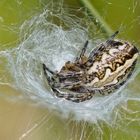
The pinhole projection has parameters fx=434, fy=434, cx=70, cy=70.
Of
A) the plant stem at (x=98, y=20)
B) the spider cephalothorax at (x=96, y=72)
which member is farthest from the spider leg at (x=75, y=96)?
the plant stem at (x=98, y=20)

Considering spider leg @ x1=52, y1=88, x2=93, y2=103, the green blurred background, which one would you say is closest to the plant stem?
the green blurred background

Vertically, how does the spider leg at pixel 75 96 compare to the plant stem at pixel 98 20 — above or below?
below

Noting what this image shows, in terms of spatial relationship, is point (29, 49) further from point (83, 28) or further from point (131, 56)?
point (131, 56)

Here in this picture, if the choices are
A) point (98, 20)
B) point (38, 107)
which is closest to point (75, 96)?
point (38, 107)

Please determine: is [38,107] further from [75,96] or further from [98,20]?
[98,20]

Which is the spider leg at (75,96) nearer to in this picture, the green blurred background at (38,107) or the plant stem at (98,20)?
the green blurred background at (38,107)

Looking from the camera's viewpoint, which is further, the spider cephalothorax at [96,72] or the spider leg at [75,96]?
the spider leg at [75,96]
